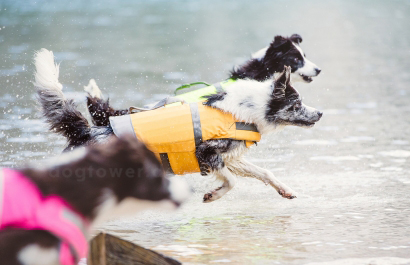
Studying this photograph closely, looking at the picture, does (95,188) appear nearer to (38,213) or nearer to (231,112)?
(38,213)

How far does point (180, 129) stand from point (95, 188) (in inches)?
93.0

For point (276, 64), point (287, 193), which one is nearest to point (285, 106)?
point (287, 193)

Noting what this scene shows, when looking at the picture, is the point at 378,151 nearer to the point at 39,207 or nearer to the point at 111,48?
the point at 39,207

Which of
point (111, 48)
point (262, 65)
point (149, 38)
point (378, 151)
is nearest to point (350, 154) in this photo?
point (378, 151)

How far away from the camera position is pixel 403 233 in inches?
173

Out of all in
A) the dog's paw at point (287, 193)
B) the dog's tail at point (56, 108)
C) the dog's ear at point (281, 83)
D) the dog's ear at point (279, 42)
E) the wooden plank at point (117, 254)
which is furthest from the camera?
the dog's ear at point (279, 42)

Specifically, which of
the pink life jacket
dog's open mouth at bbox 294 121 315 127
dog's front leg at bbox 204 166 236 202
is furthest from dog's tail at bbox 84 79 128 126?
the pink life jacket

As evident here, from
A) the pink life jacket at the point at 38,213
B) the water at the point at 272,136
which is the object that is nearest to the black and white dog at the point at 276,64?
the water at the point at 272,136

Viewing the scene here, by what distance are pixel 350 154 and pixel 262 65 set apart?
1603 mm

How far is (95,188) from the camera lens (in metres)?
2.48

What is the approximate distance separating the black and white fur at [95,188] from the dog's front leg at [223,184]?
96.0 inches

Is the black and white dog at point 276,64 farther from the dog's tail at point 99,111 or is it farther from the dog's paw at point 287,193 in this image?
the dog's tail at point 99,111

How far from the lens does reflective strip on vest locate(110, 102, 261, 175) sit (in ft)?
15.6

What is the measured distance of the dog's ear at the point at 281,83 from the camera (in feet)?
16.1
